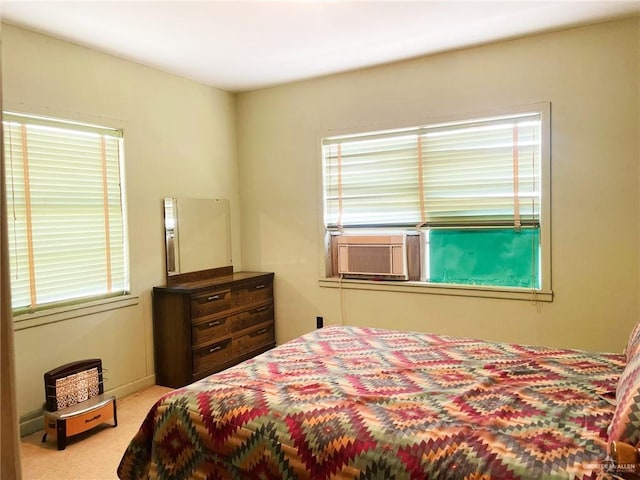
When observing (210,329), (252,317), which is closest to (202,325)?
(210,329)

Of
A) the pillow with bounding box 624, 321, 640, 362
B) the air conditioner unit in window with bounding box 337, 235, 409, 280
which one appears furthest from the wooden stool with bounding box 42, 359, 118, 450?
the pillow with bounding box 624, 321, 640, 362

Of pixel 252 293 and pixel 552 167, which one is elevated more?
pixel 552 167

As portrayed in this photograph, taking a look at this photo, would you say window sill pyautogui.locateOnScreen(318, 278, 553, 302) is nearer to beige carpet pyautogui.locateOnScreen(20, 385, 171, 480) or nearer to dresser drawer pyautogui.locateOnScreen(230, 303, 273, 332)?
dresser drawer pyautogui.locateOnScreen(230, 303, 273, 332)

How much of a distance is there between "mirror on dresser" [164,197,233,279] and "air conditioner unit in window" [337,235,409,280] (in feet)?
3.81

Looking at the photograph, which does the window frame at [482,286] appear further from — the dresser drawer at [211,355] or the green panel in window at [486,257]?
the dresser drawer at [211,355]

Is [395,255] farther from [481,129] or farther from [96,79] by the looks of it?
[96,79]

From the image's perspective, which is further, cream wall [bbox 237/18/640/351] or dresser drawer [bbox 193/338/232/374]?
dresser drawer [bbox 193/338/232/374]

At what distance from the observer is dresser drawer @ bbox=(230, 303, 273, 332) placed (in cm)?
414

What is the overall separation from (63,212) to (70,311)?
697 mm

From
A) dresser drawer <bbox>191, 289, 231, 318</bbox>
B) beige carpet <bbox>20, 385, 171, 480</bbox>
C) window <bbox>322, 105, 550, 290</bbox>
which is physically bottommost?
beige carpet <bbox>20, 385, 171, 480</bbox>

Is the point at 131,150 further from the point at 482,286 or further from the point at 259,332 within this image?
the point at 482,286

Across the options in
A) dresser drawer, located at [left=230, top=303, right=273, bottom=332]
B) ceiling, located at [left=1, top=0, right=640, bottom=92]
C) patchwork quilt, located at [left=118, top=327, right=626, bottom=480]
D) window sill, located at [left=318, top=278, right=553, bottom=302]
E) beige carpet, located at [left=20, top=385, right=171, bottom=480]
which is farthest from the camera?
dresser drawer, located at [left=230, top=303, right=273, bottom=332]

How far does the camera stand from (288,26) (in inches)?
123

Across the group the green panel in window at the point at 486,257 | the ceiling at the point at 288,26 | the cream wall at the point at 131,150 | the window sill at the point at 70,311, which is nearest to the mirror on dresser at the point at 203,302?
the cream wall at the point at 131,150
